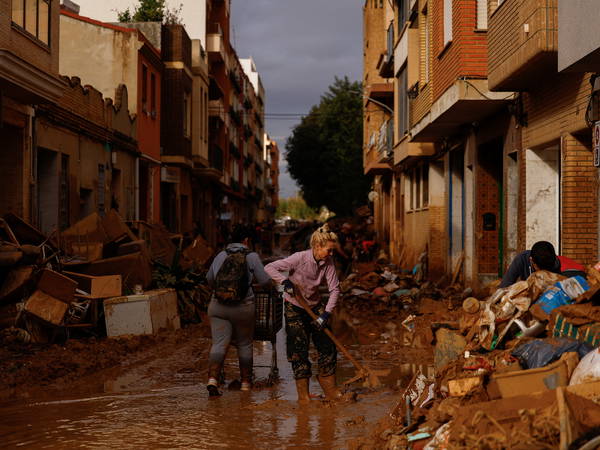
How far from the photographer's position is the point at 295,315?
834 centimetres

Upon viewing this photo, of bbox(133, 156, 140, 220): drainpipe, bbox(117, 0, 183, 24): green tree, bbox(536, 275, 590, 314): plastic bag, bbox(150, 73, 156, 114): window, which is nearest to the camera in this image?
bbox(536, 275, 590, 314): plastic bag

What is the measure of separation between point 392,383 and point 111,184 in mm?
15172

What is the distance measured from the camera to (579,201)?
1140cm

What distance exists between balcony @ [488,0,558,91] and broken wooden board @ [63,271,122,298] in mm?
6534

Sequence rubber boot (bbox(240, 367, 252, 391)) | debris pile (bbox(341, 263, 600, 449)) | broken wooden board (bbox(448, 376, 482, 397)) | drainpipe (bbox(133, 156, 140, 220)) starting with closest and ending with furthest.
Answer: debris pile (bbox(341, 263, 600, 449)), broken wooden board (bbox(448, 376, 482, 397)), rubber boot (bbox(240, 367, 252, 391)), drainpipe (bbox(133, 156, 140, 220))

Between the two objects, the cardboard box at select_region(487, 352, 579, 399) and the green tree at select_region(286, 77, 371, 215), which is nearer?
the cardboard box at select_region(487, 352, 579, 399)

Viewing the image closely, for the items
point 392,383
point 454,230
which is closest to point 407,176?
point 454,230

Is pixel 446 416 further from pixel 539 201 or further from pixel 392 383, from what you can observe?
pixel 539 201

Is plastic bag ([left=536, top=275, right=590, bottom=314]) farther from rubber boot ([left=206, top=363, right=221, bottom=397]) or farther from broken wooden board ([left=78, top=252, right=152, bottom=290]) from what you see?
broken wooden board ([left=78, top=252, right=152, bottom=290])

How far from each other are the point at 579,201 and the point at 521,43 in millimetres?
2336

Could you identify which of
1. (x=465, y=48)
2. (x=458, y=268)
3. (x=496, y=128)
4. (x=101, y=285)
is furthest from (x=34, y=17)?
(x=458, y=268)

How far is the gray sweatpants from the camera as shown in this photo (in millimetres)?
8688

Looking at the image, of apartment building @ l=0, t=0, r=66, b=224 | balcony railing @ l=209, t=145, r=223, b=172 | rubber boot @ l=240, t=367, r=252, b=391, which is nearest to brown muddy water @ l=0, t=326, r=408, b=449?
rubber boot @ l=240, t=367, r=252, b=391

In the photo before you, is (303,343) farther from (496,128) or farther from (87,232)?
(496,128)
